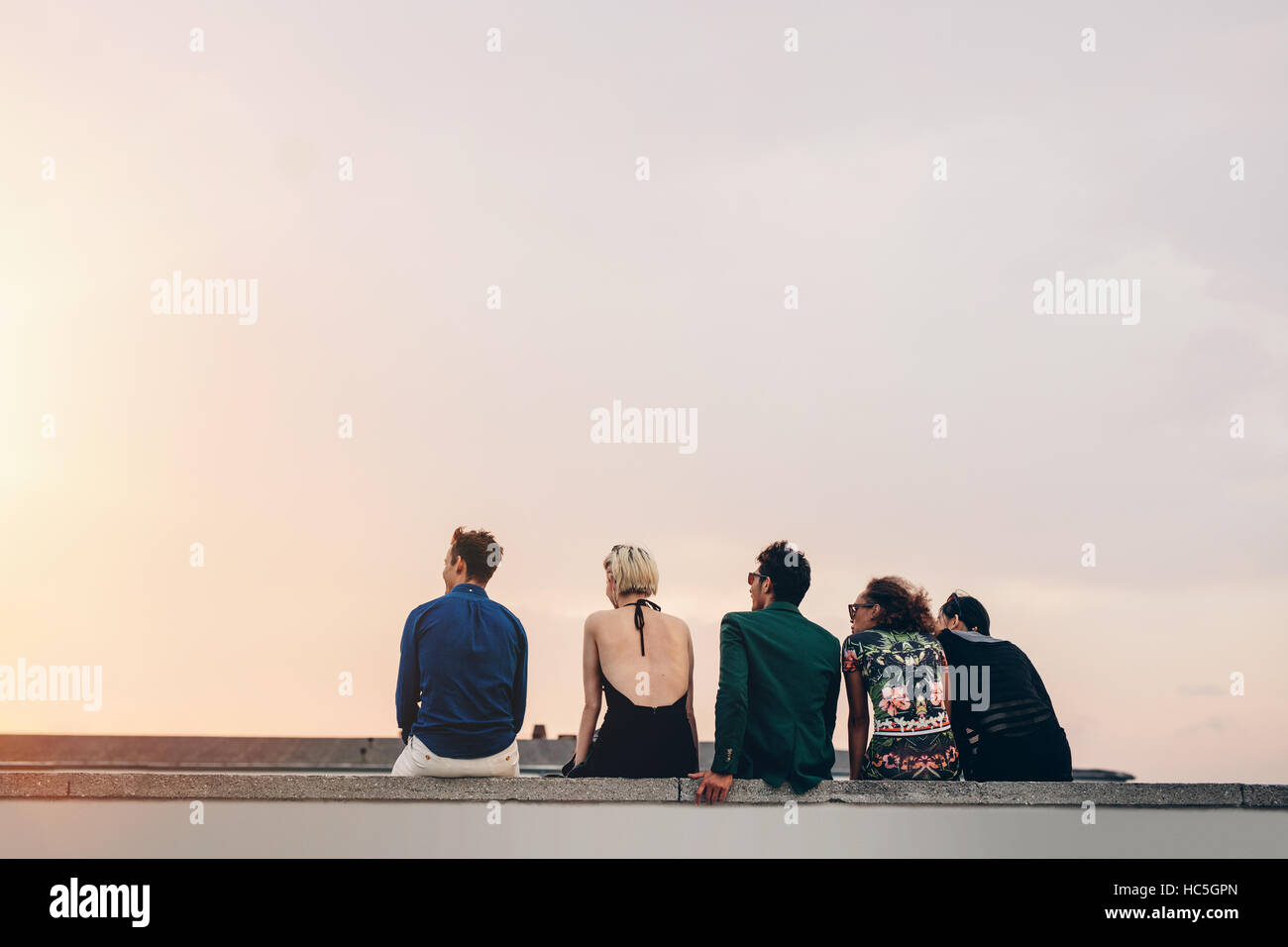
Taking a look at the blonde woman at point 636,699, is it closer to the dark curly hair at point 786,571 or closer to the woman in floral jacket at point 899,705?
the dark curly hair at point 786,571

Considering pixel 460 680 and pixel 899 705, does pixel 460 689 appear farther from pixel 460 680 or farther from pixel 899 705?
pixel 899 705

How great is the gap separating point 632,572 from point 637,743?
3.13ft

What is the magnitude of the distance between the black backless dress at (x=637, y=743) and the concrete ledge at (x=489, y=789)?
143 millimetres

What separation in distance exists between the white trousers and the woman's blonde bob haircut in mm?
1065

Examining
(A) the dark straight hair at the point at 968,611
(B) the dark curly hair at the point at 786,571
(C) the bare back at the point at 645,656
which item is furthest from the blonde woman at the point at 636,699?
(A) the dark straight hair at the point at 968,611

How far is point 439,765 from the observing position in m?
6.11

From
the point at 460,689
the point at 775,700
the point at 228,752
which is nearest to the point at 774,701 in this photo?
the point at 775,700

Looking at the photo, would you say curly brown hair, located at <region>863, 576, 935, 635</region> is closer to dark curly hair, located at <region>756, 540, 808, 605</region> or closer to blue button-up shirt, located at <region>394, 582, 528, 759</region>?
dark curly hair, located at <region>756, 540, 808, 605</region>

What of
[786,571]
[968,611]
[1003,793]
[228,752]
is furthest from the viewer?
[228,752]

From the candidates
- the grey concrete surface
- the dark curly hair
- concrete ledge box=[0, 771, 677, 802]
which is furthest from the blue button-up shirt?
the dark curly hair

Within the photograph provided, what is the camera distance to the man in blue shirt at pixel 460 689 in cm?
614
